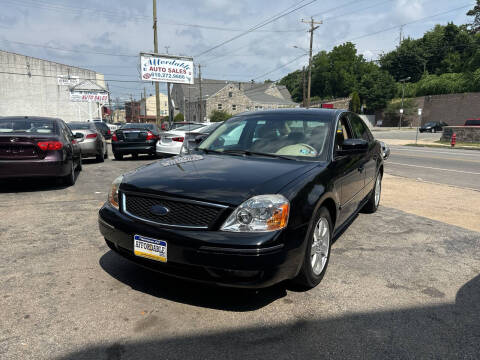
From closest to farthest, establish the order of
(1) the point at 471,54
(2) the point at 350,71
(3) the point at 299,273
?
(3) the point at 299,273, (1) the point at 471,54, (2) the point at 350,71

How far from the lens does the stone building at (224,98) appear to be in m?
61.9

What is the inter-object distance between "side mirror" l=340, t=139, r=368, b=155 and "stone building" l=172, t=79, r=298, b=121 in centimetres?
5160

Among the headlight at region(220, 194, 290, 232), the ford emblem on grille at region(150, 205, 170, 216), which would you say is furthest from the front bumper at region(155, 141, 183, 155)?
the headlight at region(220, 194, 290, 232)

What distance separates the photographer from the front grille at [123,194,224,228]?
247 centimetres

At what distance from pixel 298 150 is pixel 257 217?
1379 millimetres

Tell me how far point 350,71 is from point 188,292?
97.5 m

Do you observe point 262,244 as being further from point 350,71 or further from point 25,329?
point 350,71

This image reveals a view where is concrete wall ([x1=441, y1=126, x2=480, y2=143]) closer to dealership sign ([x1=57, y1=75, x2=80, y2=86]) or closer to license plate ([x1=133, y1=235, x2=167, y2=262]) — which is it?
license plate ([x1=133, y1=235, x2=167, y2=262])

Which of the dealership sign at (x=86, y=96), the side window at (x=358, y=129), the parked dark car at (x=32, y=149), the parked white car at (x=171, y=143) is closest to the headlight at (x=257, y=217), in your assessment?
the side window at (x=358, y=129)

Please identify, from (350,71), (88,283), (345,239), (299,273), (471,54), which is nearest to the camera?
(299,273)

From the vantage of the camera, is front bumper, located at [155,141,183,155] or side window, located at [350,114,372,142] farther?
front bumper, located at [155,141,183,155]

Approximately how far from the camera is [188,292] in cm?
291

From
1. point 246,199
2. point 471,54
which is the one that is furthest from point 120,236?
point 471,54

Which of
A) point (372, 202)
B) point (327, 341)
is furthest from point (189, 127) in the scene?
point (327, 341)
